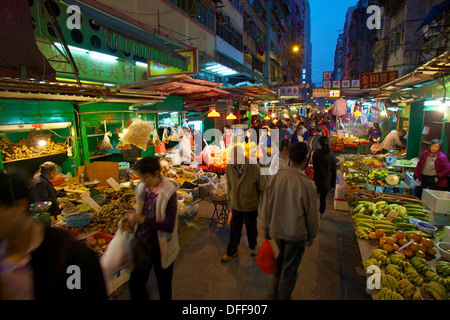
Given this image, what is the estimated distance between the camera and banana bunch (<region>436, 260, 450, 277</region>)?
3.10 metres

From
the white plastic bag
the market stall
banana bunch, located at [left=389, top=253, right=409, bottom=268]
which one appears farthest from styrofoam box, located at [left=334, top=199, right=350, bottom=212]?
the white plastic bag

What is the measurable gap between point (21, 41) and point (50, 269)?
15.1 feet

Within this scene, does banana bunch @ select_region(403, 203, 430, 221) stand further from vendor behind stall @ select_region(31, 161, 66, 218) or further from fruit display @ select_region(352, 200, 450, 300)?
vendor behind stall @ select_region(31, 161, 66, 218)

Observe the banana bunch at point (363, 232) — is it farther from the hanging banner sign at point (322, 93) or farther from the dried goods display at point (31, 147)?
the hanging banner sign at point (322, 93)

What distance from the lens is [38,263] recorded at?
1.39 metres

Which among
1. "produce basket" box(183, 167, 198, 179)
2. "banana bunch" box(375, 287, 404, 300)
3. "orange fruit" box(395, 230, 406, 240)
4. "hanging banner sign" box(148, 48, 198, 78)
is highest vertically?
"hanging banner sign" box(148, 48, 198, 78)

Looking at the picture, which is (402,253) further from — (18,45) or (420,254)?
(18,45)

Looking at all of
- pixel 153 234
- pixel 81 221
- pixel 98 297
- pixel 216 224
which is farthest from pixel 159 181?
pixel 216 224

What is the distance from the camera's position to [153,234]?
2.86 metres

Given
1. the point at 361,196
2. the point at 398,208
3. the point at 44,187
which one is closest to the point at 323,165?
the point at 361,196

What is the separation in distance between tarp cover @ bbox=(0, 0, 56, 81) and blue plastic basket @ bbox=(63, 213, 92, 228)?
2.66 meters

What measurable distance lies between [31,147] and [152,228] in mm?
5976

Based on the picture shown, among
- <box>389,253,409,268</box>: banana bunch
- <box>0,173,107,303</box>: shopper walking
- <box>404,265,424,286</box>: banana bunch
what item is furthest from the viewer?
<box>389,253,409,268</box>: banana bunch
